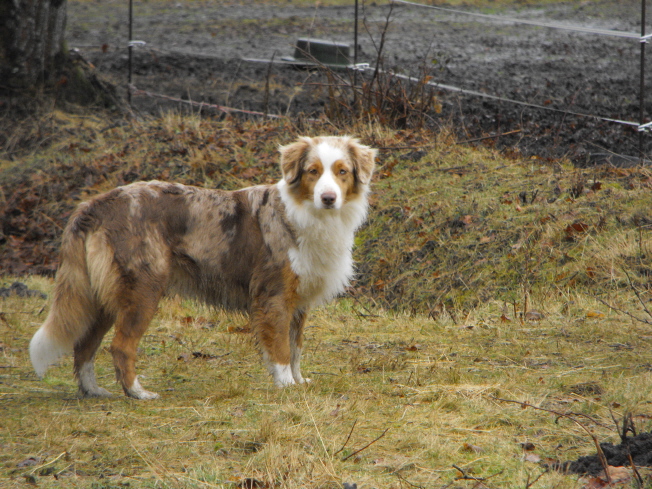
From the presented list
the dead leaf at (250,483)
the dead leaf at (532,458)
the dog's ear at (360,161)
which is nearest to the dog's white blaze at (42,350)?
the dead leaf at (250,483)

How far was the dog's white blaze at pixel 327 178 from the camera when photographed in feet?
16.4

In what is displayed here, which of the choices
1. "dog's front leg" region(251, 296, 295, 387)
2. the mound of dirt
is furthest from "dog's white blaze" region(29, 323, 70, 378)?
the mound of dirt

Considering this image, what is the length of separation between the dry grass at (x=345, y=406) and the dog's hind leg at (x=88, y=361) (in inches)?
6.7

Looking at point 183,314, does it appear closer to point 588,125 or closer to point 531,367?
point 531,367

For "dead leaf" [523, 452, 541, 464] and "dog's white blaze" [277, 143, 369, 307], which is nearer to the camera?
"dead leaf" [523, 452, 541, 464]

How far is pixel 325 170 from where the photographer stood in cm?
513

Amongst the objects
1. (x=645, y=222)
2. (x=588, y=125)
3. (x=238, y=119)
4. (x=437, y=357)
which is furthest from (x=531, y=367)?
(x=238, y=119)

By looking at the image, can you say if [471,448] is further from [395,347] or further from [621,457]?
[395,347]

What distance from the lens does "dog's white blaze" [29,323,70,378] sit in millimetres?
4793

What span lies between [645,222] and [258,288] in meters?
4.03

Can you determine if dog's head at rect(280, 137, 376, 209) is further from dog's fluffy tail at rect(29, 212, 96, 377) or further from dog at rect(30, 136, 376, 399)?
dog's fluffy tail at rect(29, 212, 96, 377)

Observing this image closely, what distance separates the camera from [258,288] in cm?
522

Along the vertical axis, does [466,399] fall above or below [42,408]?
above

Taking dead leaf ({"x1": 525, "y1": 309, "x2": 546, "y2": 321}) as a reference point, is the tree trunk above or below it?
above
